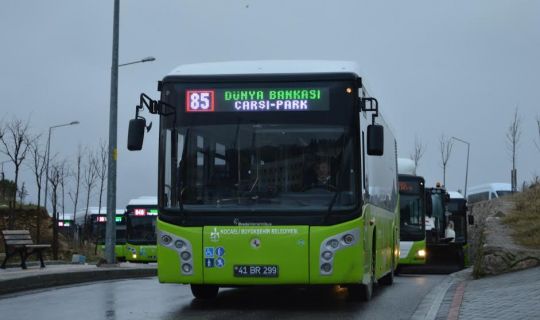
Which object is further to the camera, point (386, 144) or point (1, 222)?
point (1, 222)

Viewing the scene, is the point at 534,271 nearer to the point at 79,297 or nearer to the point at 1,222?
the point at 79,297

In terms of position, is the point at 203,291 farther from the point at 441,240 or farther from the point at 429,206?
the point at 441,240

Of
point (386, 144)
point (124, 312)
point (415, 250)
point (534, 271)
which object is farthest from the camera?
point (415, 250)

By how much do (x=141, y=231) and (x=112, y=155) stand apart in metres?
11.4

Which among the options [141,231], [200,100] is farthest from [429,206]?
[200,100]

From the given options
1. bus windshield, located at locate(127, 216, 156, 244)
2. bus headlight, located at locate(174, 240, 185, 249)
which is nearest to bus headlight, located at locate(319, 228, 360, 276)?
bus headlight, located at locate(174, 240, 185, 249)

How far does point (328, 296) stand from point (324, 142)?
3.55 meters

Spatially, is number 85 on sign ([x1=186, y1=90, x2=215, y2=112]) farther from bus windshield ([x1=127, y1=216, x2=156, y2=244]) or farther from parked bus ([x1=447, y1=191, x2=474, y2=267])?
parked bus ([x1=447, y1=191, x2=474, y2=267])

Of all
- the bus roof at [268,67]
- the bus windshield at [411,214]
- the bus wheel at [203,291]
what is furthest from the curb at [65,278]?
the bus windshield at [411,214]

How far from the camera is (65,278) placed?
17.4 metres

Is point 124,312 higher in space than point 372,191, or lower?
lower

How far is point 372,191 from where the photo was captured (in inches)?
548

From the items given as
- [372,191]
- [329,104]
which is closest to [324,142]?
[329,104]

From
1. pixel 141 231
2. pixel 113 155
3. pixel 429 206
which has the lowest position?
pixel 141 231
